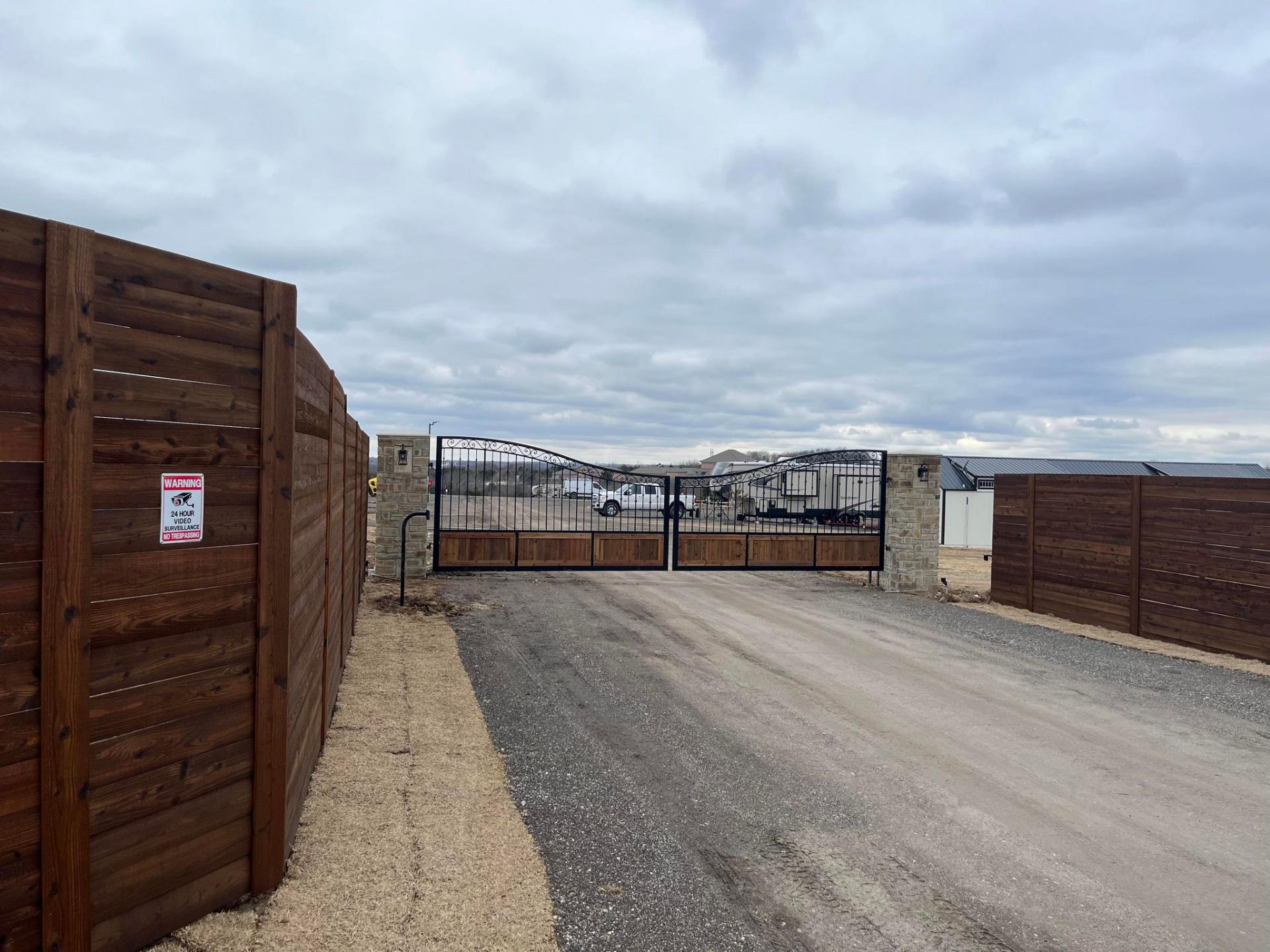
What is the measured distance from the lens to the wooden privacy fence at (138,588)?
7.95ft

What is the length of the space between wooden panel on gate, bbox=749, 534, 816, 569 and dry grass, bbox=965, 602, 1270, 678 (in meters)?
3.02

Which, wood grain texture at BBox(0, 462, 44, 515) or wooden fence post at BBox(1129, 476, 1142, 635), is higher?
wood grain texture at BBox(0, 462, 44, 515)

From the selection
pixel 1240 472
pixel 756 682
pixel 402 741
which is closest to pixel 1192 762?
pixel 756 682

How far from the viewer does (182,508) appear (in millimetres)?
2922

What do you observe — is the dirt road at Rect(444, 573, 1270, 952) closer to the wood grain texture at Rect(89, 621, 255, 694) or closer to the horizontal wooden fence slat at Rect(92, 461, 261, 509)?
the wood grain texture at Rect(89, 621, 255, 694)

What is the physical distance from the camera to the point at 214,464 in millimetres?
3062

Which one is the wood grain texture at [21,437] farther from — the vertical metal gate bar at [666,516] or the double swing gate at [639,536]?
the vertical metal gate bar at [666,516]

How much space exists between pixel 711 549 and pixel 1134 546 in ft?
22.2

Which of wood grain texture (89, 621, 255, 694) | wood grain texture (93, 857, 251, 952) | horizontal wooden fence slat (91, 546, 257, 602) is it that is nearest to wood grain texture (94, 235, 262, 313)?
horizontal wooden fence slat (91, 546, 257, 602)

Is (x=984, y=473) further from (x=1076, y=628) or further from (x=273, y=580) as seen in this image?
(x=273, y=580)

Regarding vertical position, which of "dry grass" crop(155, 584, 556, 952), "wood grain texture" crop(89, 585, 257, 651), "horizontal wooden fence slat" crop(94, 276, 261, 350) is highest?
"horizontal wooden fence slat" crop(94, 276, 261, 350)

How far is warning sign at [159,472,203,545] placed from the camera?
9.39 ft

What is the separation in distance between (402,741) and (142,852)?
9.35 ft

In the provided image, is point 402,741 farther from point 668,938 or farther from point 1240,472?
point 1240,472
